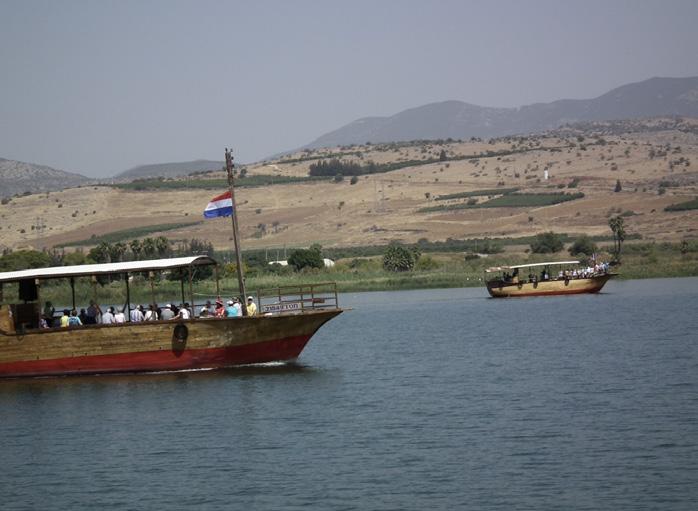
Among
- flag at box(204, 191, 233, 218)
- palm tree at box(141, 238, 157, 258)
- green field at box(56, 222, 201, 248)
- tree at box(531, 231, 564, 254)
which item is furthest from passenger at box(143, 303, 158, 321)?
green field at box(56, 222, 201, 248)

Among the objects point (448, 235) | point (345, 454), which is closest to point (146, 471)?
point (345, 454)

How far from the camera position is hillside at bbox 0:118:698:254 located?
126 m

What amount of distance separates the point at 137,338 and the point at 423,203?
111612mm

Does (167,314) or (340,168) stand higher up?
(340,168)

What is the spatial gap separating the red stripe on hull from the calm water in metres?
0.42

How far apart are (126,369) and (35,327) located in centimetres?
328

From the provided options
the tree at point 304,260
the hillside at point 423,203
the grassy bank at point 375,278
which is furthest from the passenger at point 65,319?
the hillside at point 423,203

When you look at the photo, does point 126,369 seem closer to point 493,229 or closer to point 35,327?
point 35,327

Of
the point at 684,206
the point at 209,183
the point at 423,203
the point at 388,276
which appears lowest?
the point at 388,276

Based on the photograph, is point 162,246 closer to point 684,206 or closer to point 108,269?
point 684,206

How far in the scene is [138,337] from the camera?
36.9 meters

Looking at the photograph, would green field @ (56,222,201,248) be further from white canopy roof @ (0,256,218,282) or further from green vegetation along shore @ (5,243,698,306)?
white canopy roof @ (0,256,218,282)

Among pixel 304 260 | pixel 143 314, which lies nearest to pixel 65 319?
pixel 143 314

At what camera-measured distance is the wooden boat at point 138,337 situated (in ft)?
120
